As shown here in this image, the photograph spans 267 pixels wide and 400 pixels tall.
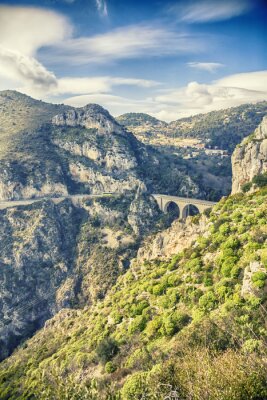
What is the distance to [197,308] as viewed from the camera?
72.3 feet

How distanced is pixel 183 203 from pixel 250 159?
3333 cm

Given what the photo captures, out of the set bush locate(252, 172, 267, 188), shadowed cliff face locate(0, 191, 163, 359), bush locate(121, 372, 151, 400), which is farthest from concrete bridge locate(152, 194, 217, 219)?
bush locate(121, 372, 151, 400)

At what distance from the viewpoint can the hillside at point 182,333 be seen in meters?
12.7

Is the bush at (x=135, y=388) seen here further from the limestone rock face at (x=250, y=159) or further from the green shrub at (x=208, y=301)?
the limestone rock face at (x=250, y=159)

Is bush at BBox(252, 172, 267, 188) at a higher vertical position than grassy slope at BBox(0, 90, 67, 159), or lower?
lower

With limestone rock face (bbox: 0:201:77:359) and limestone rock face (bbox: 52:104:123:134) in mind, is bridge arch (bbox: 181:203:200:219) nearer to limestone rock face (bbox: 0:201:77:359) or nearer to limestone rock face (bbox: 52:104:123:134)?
limestone rock face (bbox: 0:201:77:359)

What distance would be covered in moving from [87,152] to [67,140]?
31.1 feet

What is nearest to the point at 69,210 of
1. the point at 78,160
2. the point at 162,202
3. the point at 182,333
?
the point at 78,160

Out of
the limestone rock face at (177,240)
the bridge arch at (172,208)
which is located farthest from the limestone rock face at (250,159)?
the bridge arch at (172,208)

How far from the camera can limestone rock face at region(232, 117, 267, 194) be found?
58.9m

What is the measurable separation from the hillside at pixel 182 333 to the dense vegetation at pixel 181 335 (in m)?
0.05

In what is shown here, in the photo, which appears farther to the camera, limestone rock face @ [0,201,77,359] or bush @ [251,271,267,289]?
limestone rock face @ [0,201,77,359]

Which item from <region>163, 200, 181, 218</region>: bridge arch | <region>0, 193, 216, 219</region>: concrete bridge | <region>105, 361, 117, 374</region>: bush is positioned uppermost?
<region>0, 193, 216, 219</region>: concrete bridge

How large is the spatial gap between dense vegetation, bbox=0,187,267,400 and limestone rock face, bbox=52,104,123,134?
9564 centimetres
